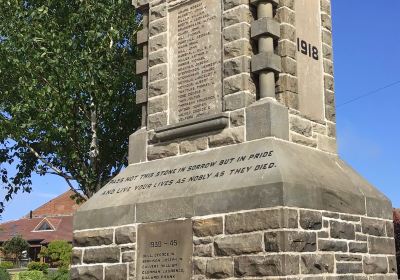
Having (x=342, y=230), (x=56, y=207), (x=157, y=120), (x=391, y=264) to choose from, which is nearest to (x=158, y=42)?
(x=157, y=120)

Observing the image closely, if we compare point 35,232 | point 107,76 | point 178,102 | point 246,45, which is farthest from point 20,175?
point 35,232

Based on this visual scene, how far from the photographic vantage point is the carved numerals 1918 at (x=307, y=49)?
25.2 ft

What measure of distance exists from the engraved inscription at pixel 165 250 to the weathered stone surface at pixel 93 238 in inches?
23.5

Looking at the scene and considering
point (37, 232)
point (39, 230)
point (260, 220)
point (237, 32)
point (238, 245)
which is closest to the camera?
point (260, 220)

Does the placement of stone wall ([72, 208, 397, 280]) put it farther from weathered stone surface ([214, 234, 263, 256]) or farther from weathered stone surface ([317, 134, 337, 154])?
weathered stone surface ([317, 134, 337, 154])

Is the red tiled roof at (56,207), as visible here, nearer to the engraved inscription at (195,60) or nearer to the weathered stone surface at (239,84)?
the engraved inscription at (195,60)

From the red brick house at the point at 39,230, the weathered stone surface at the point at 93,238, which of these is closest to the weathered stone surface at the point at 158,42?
the weathered stone surface at the point at 93,238

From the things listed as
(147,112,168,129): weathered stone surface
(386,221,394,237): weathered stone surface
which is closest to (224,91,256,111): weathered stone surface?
(147,112,168,129): weathered stone surface

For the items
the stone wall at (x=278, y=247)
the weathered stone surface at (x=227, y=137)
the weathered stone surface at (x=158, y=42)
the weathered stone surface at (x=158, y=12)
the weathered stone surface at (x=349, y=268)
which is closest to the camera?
the stone wall at (x=278, y=247)

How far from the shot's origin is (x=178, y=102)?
799 centimetres

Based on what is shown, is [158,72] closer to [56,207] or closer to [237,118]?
[237,118]

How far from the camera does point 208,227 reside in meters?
6.61

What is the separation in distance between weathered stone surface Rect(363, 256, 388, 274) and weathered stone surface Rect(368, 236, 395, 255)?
9cm

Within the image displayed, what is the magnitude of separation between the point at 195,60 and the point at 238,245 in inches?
113
